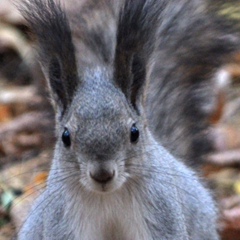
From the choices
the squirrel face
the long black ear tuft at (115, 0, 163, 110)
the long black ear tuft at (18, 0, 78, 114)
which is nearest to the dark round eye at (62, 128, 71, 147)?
the squirrel face

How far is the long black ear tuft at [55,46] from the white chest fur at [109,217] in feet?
1.17

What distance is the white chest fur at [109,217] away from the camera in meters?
3.47

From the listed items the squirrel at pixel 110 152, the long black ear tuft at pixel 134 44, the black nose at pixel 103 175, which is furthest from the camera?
the long black ear tuft at pixel 134 44

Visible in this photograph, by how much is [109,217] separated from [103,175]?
398 millimetres

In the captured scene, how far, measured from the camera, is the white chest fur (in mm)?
3473

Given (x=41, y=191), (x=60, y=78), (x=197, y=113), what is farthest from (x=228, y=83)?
(x=60, y=78)

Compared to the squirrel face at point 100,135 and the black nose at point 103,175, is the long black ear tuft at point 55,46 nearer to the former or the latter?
the squirrel face at point 100,135

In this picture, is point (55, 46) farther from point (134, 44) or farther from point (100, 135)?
point (100, 135)

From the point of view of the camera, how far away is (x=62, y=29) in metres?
3.50

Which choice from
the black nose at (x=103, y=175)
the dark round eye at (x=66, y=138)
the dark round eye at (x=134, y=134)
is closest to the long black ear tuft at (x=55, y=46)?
the dark round eye at (x=66, y=138)

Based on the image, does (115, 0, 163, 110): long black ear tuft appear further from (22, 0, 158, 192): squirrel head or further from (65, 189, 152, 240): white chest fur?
(65, 189, 152, 240): white chest fur

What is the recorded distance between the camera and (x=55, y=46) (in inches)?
139

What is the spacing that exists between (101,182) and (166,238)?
536mm

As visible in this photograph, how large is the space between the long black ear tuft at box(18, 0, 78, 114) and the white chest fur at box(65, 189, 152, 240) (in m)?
0.36
